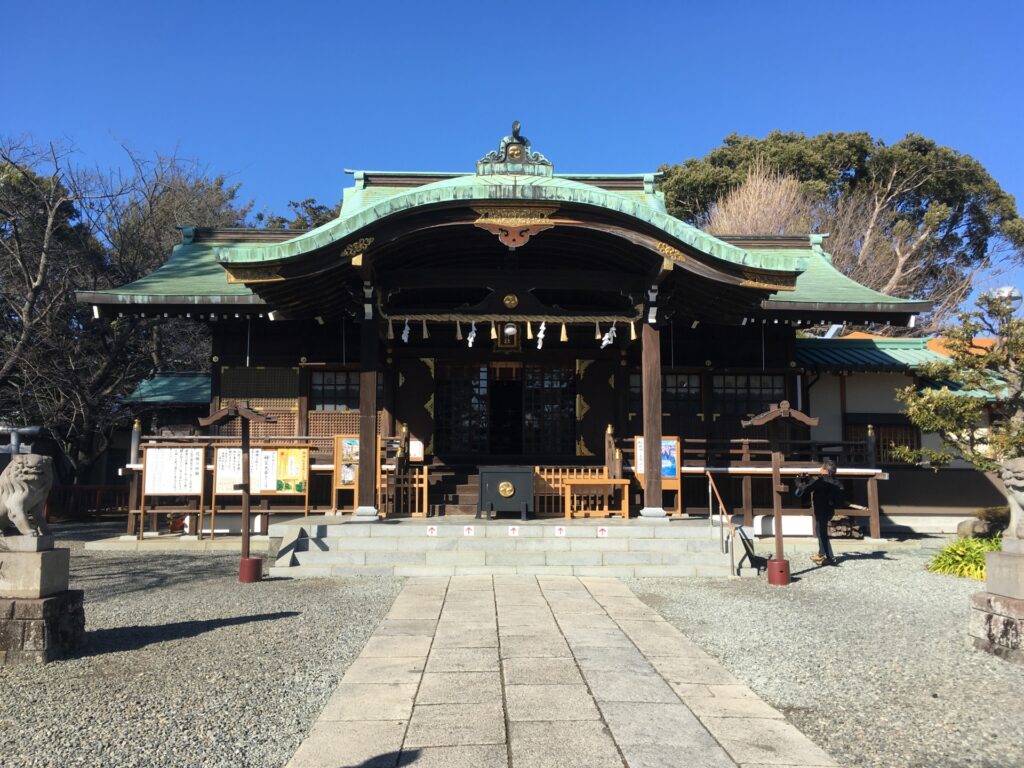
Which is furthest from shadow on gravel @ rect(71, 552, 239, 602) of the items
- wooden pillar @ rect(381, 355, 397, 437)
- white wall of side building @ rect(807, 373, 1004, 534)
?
white wall of side building @ rect(807, 373, 1004, 534)

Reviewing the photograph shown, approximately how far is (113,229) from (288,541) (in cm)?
1593

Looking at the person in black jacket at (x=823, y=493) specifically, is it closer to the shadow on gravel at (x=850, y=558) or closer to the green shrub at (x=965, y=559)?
the shadow on gravel at (x=850, y=558)

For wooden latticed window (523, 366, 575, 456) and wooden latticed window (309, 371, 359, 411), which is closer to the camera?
wooden latticed window (309, 371, 359, 411)

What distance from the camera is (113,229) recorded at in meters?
21.7

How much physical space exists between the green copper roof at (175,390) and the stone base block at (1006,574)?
16.0 metres

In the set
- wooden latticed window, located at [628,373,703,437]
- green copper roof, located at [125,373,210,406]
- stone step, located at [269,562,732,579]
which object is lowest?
stone step, located at [269,562,732,579]

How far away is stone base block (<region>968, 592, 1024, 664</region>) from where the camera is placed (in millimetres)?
→ 5941

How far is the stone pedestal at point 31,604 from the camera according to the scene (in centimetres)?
556

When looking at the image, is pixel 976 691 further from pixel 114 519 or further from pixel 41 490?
pixel 114 519

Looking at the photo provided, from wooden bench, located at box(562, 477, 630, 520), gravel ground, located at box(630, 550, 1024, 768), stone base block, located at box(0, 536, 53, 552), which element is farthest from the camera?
wooden bench, located at box(562, 477, 630, 520)

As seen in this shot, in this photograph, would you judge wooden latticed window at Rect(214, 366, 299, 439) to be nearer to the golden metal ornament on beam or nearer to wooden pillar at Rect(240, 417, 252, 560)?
wooden pillar at Rect(240, 417, 252, 560)

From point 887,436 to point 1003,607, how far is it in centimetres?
1053

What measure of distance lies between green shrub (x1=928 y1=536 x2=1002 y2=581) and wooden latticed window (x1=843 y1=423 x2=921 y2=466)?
4.88m

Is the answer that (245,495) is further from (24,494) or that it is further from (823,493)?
(823,493)
